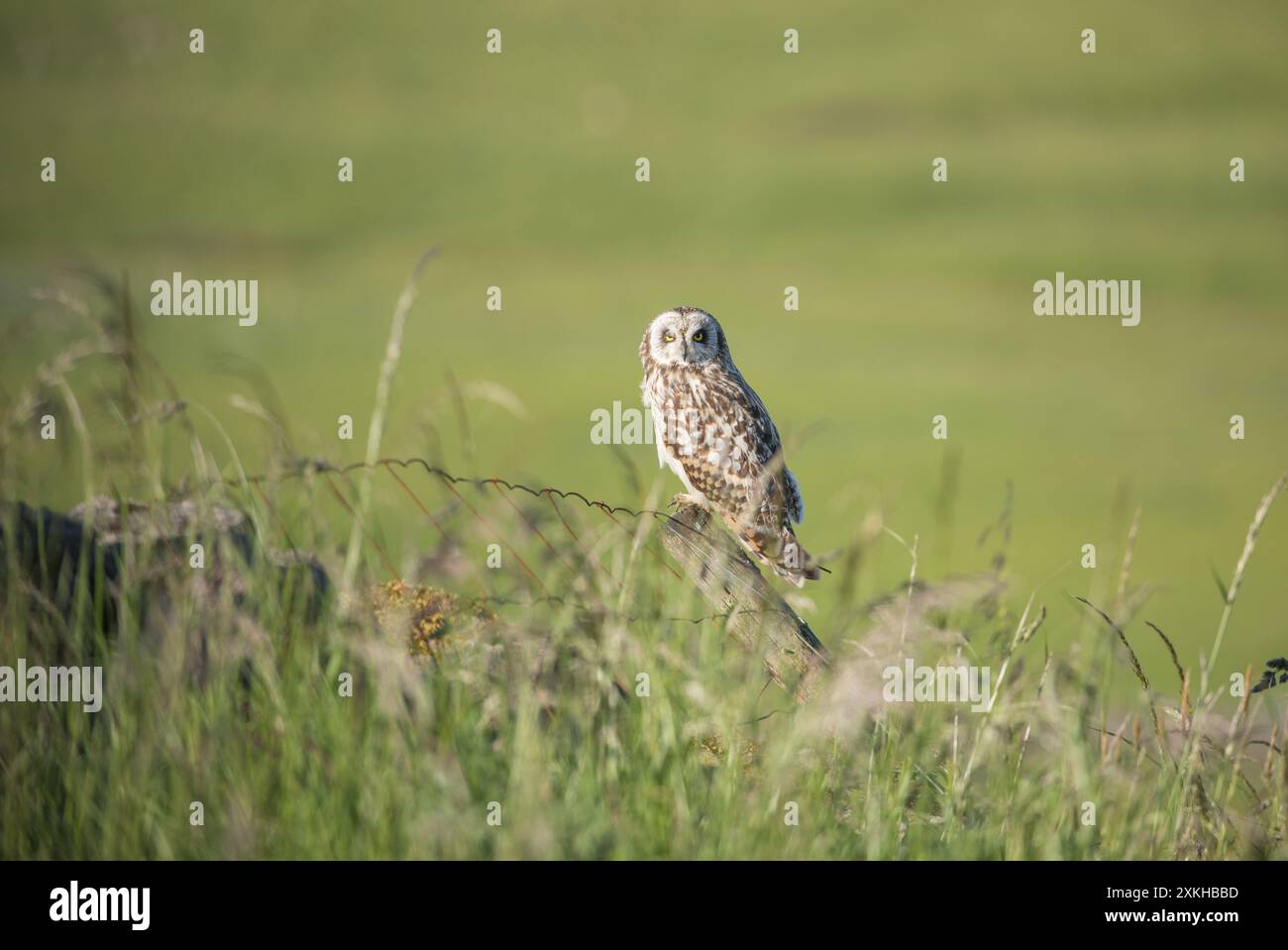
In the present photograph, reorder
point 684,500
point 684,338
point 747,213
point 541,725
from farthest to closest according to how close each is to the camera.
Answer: point 747,213
point 684,338
point 684,500
point 541,725

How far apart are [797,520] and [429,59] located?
5965 cm

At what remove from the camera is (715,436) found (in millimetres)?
5285

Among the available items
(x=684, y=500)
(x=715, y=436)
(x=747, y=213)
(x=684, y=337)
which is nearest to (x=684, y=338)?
(x=684, y=337)

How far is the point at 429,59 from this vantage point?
60844 mm

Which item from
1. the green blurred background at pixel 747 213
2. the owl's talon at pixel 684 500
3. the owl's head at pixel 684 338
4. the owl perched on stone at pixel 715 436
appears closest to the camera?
the owl perched on stone at pixel 715 436

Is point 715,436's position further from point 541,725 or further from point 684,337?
point 541,725

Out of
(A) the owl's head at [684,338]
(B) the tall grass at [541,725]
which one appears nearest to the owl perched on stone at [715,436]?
(A) the owl's head at [684,338]

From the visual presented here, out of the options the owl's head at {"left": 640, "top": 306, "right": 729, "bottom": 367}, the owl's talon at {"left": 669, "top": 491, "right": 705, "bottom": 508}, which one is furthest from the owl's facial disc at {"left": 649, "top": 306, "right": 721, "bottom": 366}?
the owl's talon at {"left": 669, "top": 491, "right": 705, "bottom": 508}

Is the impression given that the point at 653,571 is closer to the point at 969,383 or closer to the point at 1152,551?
the point at 1152,551

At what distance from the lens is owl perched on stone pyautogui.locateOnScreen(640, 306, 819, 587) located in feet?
16.5

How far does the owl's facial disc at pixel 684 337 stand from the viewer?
219 inches

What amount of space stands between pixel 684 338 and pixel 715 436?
512 millimetres

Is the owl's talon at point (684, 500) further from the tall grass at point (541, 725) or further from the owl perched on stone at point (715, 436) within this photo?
the tall grass at point (541, 725)

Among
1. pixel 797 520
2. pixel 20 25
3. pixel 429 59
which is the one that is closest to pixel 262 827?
pixel 797 520
